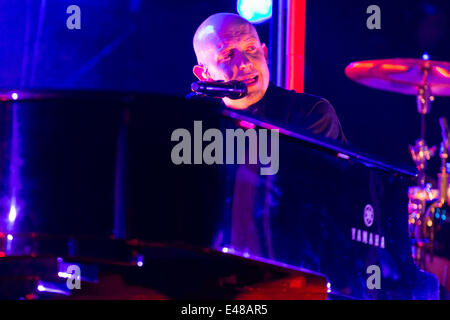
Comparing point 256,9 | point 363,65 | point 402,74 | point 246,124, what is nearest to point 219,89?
point 246,124

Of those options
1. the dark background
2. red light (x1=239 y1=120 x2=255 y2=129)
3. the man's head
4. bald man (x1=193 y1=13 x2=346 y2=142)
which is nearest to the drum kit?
the dark background

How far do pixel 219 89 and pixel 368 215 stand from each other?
69 cm

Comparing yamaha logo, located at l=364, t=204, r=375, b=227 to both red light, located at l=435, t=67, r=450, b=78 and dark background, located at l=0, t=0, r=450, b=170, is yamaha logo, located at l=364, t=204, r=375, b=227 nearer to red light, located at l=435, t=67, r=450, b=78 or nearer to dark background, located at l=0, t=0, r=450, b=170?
dark background, located at l=0, t=0, r=450, b=170

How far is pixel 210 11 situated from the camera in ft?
15.4

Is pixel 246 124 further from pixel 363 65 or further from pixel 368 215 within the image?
pixel 363 65

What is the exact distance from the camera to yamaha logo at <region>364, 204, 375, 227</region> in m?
2.73

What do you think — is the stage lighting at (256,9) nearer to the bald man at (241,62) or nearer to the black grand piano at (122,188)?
the bald man at (241,62)

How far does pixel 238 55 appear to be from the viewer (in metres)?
3.12

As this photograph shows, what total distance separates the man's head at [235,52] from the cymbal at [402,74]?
6.16 ft

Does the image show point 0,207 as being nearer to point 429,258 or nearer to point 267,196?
point 267,196

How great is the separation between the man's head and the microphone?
443mm

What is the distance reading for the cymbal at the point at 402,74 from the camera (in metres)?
4.98

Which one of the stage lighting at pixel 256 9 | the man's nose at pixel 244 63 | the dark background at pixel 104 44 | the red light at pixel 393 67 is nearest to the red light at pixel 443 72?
the red light at pixel 393 67

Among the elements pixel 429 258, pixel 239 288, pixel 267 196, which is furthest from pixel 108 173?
pixel 429 258
